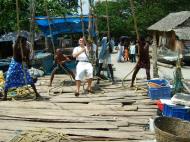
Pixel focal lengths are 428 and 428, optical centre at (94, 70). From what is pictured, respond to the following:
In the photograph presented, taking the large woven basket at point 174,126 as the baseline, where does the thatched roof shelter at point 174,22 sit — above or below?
above

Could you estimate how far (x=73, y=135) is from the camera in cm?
733

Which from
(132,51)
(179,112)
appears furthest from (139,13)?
(179,112)

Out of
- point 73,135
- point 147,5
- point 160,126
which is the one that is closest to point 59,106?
point 73,135

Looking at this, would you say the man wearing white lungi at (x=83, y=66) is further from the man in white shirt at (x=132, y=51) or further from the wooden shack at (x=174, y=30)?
the wooden shack at (x=174, y=30)

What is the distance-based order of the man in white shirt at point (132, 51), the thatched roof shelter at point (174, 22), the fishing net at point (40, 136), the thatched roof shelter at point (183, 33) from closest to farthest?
the fishing net at point (40, 136)
the man in white shirt at point (132, 51)
the thatched roof shelter at point (183, 33)
the thatched roof shelter at point (174, 22)

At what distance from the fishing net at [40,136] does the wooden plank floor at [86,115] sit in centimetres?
→ 16

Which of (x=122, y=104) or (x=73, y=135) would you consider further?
(x=122, y=104)

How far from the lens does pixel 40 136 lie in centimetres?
718

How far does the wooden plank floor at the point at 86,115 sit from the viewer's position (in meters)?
7.40

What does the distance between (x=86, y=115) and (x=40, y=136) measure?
1.80 metres

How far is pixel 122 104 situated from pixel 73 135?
2.89 m

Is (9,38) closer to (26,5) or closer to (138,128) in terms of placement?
(26,5)

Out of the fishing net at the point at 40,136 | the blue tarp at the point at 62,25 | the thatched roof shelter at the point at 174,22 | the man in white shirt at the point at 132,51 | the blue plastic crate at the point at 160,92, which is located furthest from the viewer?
the thatched roof shelter at the point at 174,22

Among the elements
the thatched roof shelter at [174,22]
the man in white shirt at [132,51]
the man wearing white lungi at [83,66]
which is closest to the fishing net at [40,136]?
the man wearing white lungi at [83,66]
